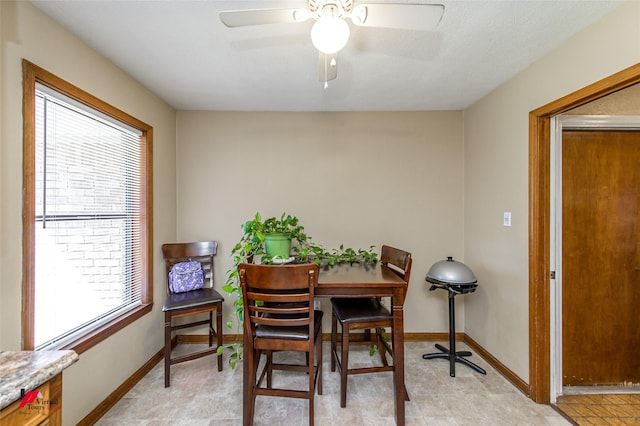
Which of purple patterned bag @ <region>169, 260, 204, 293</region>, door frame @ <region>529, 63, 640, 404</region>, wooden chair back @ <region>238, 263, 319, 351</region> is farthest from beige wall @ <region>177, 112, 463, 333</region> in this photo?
wooden chair back @ <region>238, 263, 319, 351</region>

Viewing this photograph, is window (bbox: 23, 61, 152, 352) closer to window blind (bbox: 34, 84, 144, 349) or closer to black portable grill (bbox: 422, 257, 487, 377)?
window blind (bbox: 34, 84, 144, 349)

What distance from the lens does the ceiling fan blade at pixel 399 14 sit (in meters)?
1.13

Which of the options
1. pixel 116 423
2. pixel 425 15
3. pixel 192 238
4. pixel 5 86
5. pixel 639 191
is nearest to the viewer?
pixel 425 15

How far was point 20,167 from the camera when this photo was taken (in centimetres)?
137

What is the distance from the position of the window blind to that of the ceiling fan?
1.27 meters

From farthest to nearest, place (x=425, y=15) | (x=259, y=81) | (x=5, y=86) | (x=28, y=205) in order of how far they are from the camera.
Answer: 1. (x=259, y=81)
2. (x=28, y=205)
3. (x=5, y=86)
4. (x=425, y=15)

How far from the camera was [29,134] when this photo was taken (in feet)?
4.62

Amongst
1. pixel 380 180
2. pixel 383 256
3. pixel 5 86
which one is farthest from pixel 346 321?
pixel 5 86

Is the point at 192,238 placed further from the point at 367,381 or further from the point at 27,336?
the point at 367,381

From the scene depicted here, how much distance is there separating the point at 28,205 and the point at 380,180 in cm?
265

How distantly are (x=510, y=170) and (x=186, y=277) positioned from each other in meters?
2.92

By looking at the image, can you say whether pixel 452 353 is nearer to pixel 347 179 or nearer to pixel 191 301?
pixel 347 179

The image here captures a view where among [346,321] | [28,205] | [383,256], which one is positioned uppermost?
[28,205]

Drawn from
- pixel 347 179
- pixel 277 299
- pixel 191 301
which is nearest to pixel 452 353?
pixel 277 299
